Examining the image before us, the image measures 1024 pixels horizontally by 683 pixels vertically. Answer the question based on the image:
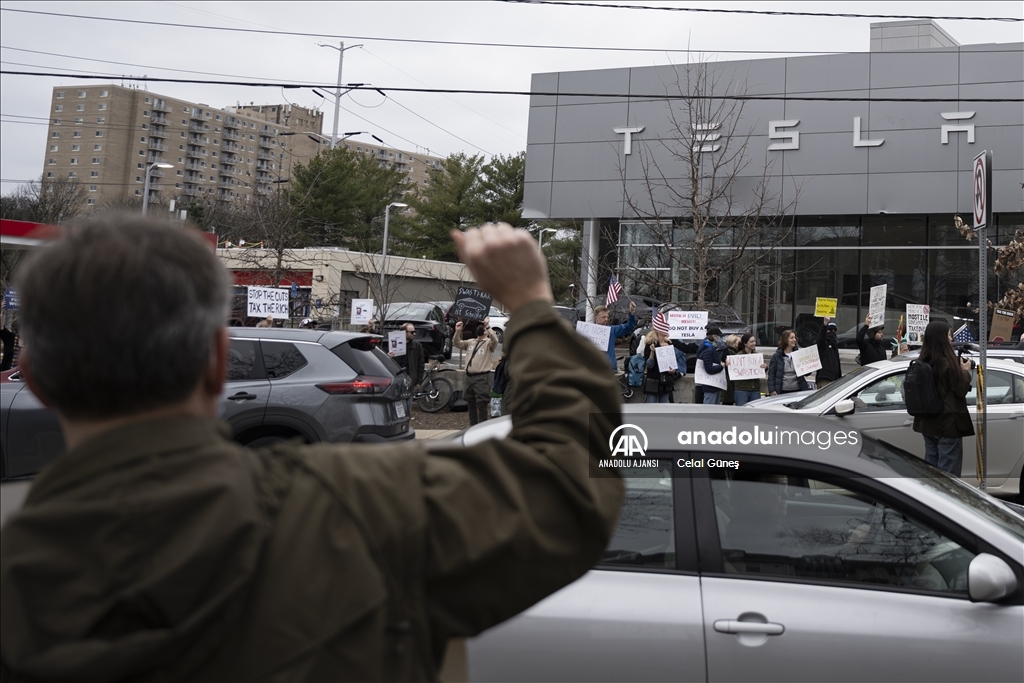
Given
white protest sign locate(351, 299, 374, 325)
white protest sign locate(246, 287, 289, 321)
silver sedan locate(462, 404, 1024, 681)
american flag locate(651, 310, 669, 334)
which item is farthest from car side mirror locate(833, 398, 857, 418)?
white protest sign locate(351, 299, 374, 325)

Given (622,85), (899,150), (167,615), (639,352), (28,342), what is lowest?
(167,615)

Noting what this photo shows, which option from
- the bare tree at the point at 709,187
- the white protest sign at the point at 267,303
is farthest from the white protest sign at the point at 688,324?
the bare tree at the point at 709,187

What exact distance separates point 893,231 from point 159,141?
498 ft

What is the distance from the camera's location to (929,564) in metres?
3.39

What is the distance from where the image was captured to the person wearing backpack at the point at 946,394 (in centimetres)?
848

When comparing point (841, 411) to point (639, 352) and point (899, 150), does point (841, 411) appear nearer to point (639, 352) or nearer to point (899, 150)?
point (639, 352)

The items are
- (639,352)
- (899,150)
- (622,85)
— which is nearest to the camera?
(639,352)

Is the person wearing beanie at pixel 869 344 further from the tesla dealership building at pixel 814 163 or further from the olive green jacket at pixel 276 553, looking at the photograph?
the olive green jacket at pixel 276 553

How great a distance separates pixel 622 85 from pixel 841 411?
19215mm

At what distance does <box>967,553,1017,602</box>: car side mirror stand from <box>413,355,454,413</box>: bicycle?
14951 mm

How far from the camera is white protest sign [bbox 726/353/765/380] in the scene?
13.5 m

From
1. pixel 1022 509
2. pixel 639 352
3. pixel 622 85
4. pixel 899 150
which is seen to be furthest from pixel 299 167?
pixel 1022 509

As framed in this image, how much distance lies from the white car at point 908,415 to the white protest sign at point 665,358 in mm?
4024

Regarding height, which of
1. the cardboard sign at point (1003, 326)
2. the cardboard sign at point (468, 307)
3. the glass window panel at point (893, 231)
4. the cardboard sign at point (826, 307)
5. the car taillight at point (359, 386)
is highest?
the glass window panel at point (893, 231)
